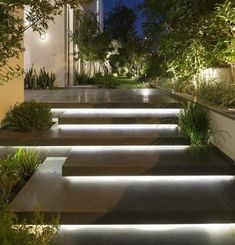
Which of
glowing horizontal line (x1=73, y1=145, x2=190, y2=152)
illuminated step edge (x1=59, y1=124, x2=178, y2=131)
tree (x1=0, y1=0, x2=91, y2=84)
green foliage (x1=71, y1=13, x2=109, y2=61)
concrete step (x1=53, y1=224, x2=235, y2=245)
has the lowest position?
concrete step (x1=53, y1=224, x2=235, y2=245)

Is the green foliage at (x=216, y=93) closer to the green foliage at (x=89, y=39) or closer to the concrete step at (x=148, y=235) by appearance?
the concrete step at (x=148, y=235)

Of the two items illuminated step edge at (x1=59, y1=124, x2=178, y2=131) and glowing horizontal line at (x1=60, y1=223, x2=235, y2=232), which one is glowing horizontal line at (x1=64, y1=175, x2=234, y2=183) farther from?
illuminated step edge at (x1=59, y1=124, x2=178, y2=131)

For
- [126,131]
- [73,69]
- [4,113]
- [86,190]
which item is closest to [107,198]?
[86,190]

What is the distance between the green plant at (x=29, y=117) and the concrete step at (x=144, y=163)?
3.50 ft

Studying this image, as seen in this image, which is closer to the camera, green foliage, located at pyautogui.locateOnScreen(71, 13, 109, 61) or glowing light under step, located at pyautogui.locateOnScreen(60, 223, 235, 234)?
glowing light under step, located at pyautogui.locateOnScreen(60, 223, 235, 234)

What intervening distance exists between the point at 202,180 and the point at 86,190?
4.41ft

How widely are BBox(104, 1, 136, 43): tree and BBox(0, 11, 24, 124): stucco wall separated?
22.7 m

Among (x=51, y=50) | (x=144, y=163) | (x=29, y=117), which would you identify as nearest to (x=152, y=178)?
(x=144, y=163)

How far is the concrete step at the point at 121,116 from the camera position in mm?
6059

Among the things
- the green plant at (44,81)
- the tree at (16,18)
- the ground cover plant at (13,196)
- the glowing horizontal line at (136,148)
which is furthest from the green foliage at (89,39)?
the tree at (16,18)

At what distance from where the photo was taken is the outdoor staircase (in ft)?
11.6

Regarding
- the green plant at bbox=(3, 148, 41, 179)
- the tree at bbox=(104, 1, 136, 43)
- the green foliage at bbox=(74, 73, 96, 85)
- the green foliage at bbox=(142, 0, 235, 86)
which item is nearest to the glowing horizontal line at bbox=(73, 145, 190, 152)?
the green plant at bbox=(3, 148, 41, 179)

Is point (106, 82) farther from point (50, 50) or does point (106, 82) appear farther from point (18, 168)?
point (18, 168)

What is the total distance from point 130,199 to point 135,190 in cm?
26
